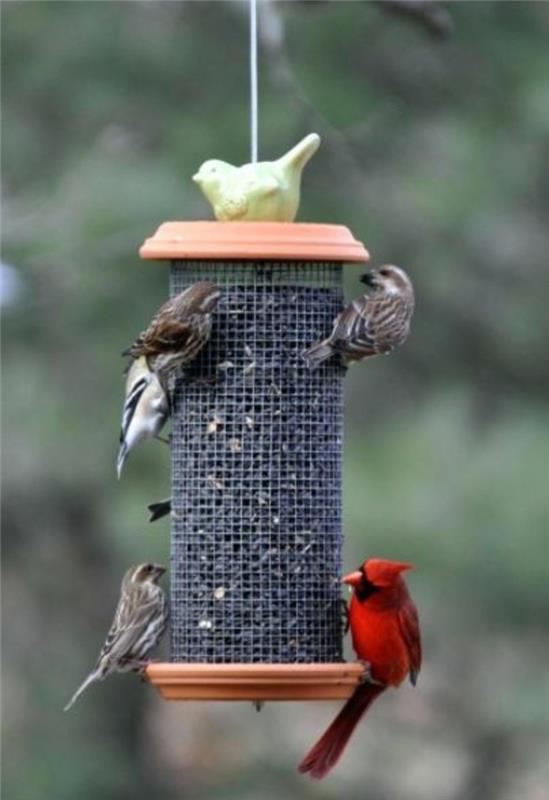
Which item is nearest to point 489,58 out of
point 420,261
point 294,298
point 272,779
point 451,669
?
point 420,261

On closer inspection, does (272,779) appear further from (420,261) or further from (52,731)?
(420,261)

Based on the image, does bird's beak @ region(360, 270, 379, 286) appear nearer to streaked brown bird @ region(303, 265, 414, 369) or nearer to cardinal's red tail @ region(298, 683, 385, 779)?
streaked brown bird @ region(303, 265, 414, 369)

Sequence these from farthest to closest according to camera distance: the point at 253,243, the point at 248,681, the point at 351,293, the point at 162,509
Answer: the point at 351,293
the point at 162,509
the point at 253,243
the point at 248,681

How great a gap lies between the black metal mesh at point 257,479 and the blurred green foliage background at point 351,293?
18.7 feet

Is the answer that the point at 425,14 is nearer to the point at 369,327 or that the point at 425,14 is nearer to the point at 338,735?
the point at 369,327

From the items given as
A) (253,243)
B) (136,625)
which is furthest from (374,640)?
(253,243)

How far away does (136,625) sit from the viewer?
941 cm

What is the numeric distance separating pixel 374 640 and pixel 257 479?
0.62 meters

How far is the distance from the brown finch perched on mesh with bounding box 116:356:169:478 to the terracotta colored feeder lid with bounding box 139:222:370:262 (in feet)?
1.70

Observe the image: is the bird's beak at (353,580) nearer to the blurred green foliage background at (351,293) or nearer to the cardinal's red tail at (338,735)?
the cardinal's red tail at (338,735)

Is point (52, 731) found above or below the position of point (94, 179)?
below

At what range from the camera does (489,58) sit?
16.8 m

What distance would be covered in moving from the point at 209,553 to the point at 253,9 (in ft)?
5.72

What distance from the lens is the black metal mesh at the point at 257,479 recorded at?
30.1 ft
